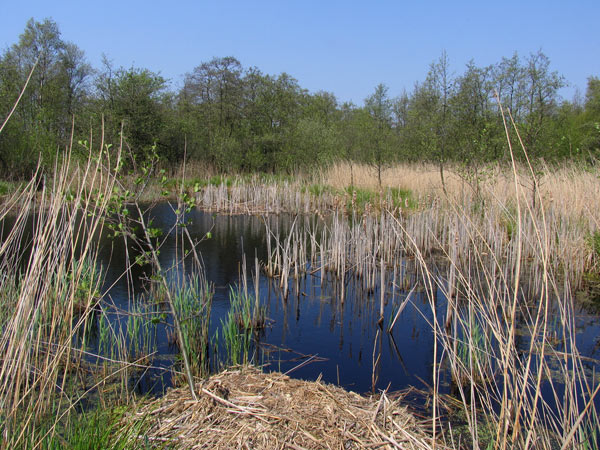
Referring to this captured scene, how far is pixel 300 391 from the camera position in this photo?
10.1 ft

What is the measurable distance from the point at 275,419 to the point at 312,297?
3.36m

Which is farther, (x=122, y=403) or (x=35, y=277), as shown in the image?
(x=122, y=403)

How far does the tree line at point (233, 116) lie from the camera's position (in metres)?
17.6

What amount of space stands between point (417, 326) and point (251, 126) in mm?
20407

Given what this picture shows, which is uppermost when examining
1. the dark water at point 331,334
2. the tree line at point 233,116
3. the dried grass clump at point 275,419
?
the tree line at point 233,116

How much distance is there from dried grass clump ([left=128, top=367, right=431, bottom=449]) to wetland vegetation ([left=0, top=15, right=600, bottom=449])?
0.05 ft

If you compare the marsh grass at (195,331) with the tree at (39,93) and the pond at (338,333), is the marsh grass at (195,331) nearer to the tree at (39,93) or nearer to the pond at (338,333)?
the pond at (338,333)

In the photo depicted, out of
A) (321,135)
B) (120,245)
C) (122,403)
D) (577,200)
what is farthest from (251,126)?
(122,403)

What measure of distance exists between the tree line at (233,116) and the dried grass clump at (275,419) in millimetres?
11798

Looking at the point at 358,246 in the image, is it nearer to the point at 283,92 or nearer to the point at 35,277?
the point at 35,277

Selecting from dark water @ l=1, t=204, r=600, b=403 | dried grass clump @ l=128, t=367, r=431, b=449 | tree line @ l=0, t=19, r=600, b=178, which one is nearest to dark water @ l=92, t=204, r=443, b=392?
dark water @ l=1, t=204, r=600, b=403

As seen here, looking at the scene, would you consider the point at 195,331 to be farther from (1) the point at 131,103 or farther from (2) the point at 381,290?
(1) the point at 131,103

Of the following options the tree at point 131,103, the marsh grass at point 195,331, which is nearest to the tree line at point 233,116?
the tree at point 131,103

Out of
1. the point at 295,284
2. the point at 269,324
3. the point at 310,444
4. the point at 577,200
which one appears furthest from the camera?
the point at 577,200
